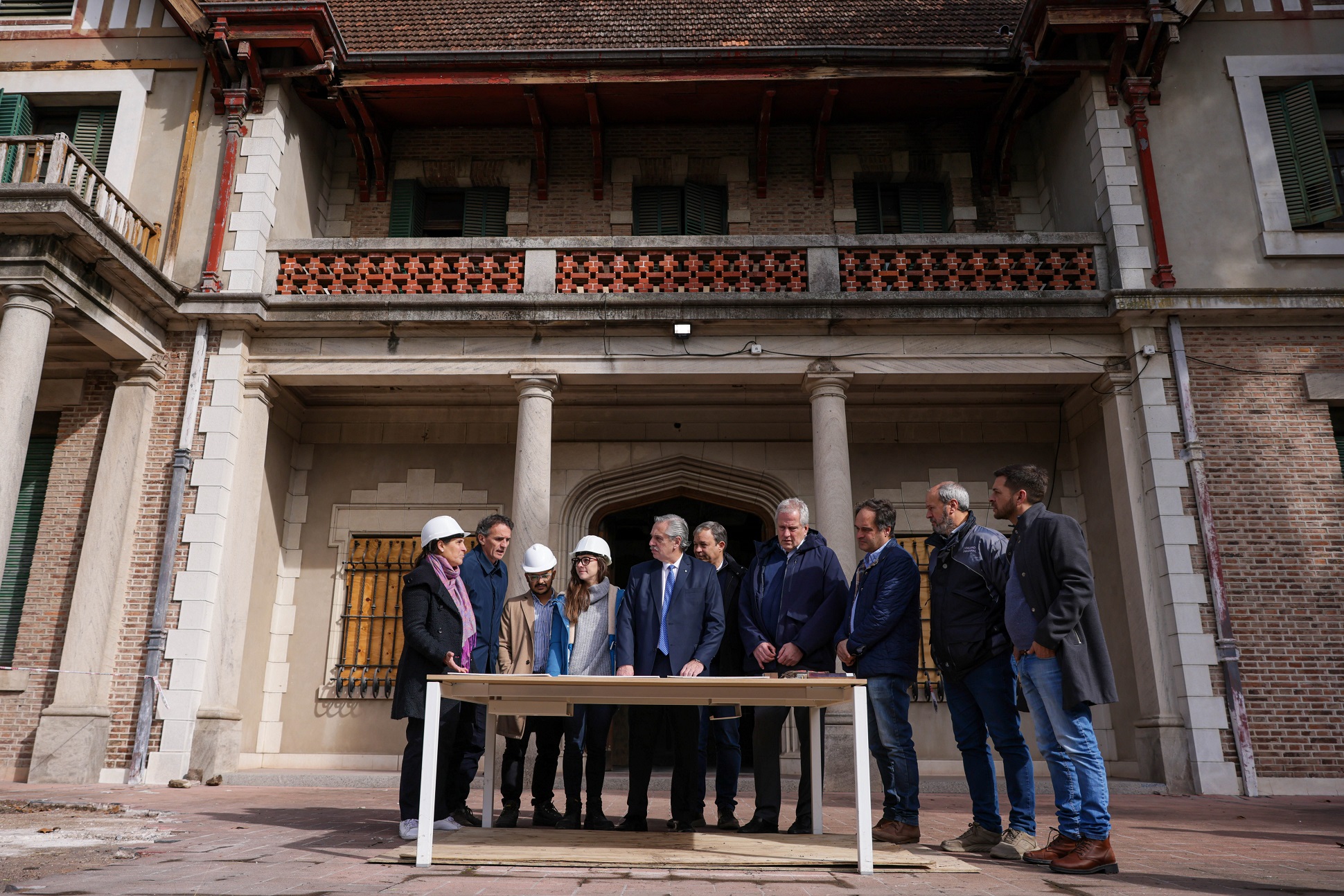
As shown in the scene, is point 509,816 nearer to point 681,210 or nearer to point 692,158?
point 681,210

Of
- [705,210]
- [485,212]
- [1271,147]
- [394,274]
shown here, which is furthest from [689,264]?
[1271,147]

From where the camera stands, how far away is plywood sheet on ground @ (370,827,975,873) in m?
4.23

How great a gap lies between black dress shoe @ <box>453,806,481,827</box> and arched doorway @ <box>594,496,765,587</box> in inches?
270

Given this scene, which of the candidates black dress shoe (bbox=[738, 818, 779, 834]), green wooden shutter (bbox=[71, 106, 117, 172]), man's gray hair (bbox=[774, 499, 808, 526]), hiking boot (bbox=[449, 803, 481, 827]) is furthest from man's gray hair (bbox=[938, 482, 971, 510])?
green wooden shutter (bbox=[71, 106, 117, 172])

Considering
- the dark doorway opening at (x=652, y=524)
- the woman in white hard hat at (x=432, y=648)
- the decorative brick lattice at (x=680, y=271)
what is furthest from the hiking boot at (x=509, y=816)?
the dark doorway opening at (x=652, y=524)

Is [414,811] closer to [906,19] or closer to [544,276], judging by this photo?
[544,276]

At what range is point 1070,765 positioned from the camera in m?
4.54

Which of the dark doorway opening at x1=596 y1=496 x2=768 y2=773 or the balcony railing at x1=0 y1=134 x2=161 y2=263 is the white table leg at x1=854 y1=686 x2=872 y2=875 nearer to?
the dark doorway opening at x1=596 y1=496 x2=768 y2=773

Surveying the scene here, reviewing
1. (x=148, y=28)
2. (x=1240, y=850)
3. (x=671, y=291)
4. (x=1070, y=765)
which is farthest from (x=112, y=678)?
(x=1240, y=850)

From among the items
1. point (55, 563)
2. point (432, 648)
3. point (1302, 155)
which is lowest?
point (432, 648)

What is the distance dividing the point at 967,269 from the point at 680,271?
3226 millimetres

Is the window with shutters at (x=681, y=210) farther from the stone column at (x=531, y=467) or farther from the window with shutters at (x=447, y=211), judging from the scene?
the stone column at (x=531, y=467)

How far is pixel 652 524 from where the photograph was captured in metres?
12.2

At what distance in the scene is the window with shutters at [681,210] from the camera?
12.8 m
